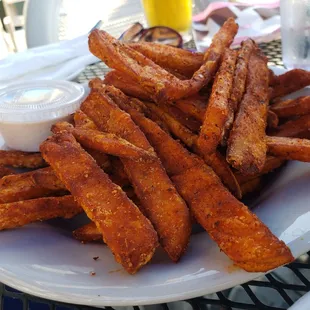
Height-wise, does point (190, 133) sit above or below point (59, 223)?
above

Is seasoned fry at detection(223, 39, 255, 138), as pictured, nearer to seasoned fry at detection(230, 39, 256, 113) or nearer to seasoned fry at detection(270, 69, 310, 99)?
seasoned fry at detection(230, 39, 256, 113)

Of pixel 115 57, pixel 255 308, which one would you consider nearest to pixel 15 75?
pixel 115 57

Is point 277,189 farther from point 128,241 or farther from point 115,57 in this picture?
point 115,57

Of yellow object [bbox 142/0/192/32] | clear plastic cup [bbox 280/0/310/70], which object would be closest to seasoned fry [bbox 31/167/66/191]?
clear plastic cup [bbox 280/0/310/70]

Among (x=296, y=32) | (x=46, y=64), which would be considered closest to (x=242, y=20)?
(x=296, y=32)

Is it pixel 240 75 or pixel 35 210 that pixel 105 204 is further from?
pixel 240 75

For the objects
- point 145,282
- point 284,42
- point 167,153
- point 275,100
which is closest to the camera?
point 145,282

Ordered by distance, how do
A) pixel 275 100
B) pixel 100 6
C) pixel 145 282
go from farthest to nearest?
pixel 100 6
pixel 275 100
pixel 145 282
